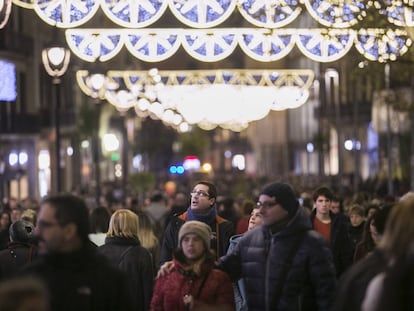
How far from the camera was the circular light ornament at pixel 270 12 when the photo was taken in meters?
20.1

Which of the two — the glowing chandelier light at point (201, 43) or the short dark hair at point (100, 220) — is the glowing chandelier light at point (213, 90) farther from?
the short dark hair at point (100, 220)

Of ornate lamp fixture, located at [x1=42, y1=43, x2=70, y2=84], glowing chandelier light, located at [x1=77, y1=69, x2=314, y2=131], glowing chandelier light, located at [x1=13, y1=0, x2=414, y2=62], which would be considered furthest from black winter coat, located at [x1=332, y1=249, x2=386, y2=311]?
glowing chandelier light, located at [x1=77, y1=69, x2=314, y2=131]

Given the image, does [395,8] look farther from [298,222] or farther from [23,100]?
[23,100]

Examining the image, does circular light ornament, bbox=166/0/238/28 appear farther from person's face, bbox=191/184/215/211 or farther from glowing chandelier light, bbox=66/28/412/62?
person's face, bbox=191/184/215/211

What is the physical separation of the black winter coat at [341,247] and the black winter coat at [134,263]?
271 centimetres

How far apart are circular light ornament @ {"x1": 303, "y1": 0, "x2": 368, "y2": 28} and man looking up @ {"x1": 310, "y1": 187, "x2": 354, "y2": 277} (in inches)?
139

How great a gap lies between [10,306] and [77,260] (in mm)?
1585

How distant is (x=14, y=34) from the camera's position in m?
57.2

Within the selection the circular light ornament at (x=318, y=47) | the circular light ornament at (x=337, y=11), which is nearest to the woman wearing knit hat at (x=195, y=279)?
the circular light ornament at (x=337, y=11)

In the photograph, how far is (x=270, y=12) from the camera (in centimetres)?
2103

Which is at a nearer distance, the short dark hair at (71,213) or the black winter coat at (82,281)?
the black winter coat at (82,281)

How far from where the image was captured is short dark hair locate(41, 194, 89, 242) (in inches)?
333

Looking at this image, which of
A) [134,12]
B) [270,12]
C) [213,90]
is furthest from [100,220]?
[213,90]

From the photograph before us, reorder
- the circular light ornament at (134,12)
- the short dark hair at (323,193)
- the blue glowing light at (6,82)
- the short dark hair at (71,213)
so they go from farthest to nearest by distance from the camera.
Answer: the blue glowing light at (6,82), the circular light ornament at (134,12), the short dark hair at (323,193), the short dark hair at (71,213)
